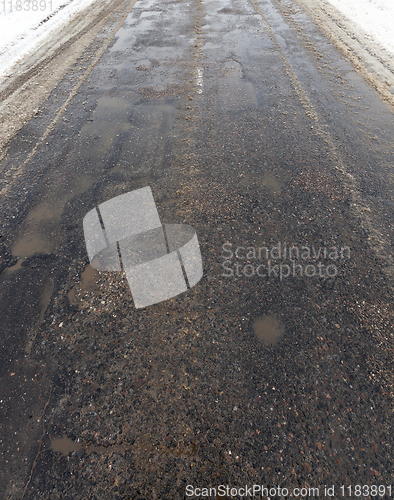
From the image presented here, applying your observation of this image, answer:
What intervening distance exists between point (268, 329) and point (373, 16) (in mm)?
15656

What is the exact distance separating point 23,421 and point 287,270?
13.0ft

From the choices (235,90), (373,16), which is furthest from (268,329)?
(373,16)

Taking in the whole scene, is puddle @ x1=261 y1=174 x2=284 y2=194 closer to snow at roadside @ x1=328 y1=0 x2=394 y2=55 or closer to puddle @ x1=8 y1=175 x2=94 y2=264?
puddle @ x1=8 y1=175 x2=94 y2=264

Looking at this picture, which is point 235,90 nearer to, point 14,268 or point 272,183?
point 272,183

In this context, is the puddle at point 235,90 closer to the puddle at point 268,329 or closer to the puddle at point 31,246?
the puddle at point 31,246

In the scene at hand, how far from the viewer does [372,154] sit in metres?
5.77

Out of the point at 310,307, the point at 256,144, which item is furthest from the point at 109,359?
the point at 256,144

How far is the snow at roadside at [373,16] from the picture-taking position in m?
10.1

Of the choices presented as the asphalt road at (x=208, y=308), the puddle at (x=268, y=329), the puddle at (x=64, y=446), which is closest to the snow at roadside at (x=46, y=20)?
the asphalt road at (x=208, y=308)

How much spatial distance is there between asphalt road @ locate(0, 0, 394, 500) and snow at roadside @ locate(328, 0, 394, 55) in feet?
17.1

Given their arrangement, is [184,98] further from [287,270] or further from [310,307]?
[310,307]

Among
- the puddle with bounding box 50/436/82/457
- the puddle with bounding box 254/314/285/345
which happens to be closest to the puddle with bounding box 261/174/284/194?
the puddle with bounding box 254/314/285/345

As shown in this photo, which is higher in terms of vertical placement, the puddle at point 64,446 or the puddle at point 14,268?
the puddle at point 14,268

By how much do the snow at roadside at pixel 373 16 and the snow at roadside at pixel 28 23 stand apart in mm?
13125
